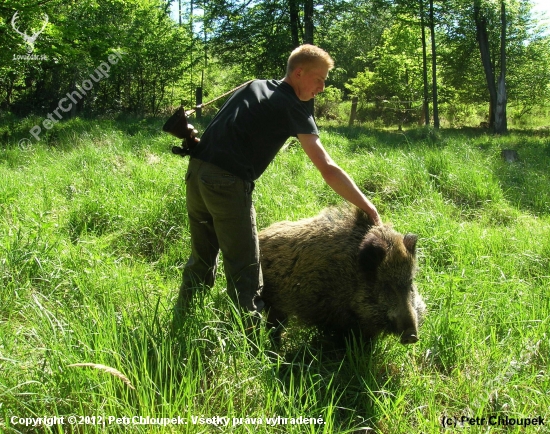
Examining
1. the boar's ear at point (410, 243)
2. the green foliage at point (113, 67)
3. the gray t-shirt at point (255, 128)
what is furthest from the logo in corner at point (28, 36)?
the boar's ear at point (410, 243)

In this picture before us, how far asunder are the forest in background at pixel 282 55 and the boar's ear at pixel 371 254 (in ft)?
41.3

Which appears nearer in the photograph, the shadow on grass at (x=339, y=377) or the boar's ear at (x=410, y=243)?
the shadow on grass at (x=339, y=377)

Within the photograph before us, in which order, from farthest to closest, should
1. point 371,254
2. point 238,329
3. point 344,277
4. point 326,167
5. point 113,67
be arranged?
point 113,67, point 344,277, point 371,254, point 238,329, point 326,167

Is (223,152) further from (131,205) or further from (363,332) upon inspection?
(131,205)

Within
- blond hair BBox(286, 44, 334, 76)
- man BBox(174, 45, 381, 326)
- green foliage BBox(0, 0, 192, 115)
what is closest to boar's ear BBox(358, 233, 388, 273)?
man BBox(174, 45, 381, 326)

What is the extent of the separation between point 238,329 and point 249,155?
1.21 m

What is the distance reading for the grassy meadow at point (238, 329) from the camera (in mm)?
2203

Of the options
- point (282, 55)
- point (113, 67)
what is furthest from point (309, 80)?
point (113, 67)

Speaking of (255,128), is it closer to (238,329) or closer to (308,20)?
(238,329)

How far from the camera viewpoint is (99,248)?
14.2ft

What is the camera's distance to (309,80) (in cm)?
308

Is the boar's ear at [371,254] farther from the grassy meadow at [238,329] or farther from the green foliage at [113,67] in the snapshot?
the green foliage at [113,67]

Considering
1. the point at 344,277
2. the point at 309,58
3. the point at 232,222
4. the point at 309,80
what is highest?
the point at 309,58

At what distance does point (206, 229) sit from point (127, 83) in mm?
25774
